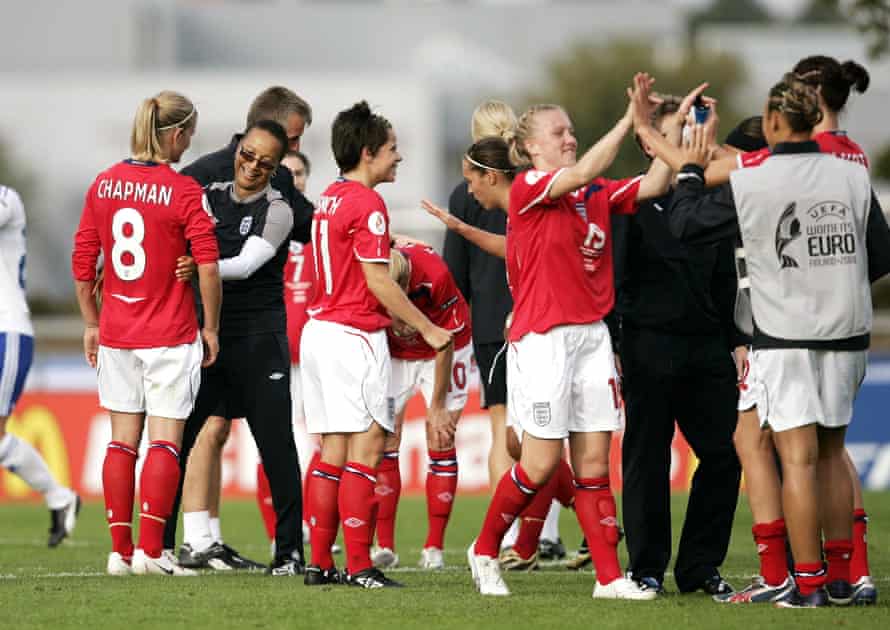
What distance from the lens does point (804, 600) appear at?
7.51m

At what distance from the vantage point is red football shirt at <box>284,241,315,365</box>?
11.5 m

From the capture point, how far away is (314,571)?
8.45 meters

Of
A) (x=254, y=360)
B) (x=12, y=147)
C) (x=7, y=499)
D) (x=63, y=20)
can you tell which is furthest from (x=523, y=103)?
A: (x=254, y=360)

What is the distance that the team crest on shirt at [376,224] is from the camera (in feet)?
26.9

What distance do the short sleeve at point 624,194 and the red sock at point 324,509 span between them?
73.1 inches

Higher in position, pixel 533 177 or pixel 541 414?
pixel 533 177

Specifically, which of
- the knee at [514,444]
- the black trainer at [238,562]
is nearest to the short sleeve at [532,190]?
the knee at [514,444]

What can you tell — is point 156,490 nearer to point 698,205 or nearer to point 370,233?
point 370,233

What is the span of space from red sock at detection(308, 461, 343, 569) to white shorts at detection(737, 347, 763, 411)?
1.96 metres

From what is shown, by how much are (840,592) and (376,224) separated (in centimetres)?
266

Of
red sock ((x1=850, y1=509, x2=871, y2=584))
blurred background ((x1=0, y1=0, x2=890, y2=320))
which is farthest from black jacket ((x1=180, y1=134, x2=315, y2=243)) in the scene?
blurred background ((x1=0, y1=0, x2=890, y2=320))

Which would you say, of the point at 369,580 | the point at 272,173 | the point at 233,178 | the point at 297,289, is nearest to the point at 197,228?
the point at 272,173

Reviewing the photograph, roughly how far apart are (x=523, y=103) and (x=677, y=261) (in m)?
53.3

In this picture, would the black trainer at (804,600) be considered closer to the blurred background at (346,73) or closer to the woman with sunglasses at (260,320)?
the woman with sunglasses at (260,320)
